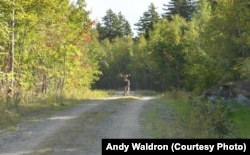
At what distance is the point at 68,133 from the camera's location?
1238 centimetres

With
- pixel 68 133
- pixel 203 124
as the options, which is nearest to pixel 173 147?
pixel 68 133

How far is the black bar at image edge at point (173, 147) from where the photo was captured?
8.12 m

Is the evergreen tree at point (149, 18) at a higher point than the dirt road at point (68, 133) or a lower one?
higher

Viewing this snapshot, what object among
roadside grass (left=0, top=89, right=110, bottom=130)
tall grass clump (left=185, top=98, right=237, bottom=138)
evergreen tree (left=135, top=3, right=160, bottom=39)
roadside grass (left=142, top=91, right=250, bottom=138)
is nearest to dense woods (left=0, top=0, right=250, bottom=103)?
roadside grass (left=0, top=89, right=110, bottom=130)

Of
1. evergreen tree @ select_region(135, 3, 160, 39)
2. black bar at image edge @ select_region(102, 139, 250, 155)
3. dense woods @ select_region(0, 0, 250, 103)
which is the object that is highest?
evergreen tree @ select_region(135, 3, 160, 39)

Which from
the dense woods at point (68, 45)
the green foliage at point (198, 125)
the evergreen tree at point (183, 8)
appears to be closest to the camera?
the green foliage at point (198, 125)

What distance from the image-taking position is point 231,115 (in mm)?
17922

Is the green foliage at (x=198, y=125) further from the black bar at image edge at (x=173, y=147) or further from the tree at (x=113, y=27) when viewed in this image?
the tree at (x=113, y=27)

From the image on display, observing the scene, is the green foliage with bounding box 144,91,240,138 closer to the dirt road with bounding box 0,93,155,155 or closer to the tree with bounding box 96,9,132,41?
the dirt road with bounding box 0,93,155,155

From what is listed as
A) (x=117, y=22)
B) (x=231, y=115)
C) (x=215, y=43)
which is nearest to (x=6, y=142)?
(x=231, y=115)

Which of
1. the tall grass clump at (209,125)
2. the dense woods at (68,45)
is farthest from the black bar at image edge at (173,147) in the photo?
the dense woods at (68,45)

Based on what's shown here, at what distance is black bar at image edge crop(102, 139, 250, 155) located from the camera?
812 cm

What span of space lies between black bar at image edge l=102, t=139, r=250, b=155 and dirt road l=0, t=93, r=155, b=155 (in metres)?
1.46

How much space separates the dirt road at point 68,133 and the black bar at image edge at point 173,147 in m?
A: 1.46
